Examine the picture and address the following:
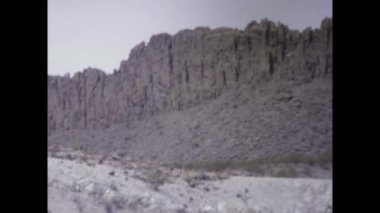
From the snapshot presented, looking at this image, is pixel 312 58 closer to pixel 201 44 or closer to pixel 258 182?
pixel 201 44

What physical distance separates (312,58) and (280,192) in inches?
362

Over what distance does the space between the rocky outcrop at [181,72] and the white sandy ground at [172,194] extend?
737 centimetres

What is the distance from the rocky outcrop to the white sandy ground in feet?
24.2

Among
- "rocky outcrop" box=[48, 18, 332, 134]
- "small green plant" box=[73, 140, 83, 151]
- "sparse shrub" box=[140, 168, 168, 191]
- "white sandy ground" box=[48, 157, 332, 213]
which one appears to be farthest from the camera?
"rocky outcrop" box=[48, 18, 332, 134]

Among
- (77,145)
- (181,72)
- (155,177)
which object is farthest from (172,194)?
(181,72)

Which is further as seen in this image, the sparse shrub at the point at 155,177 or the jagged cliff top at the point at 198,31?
the jagged cliff top at the point at 198,31

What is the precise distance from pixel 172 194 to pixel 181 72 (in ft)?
33.4

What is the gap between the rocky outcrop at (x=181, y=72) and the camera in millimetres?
21656

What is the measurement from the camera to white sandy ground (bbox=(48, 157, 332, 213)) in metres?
11.3

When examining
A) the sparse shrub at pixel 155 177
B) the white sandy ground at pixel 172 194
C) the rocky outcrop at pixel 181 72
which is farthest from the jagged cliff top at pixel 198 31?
the white sandy ground at pixel 172 194

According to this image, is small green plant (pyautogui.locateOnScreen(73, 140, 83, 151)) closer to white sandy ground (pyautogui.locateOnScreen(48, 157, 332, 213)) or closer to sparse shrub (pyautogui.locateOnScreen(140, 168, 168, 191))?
sparse shrub (pyautogui.locateOnScreen(140, 168, 168, 191))

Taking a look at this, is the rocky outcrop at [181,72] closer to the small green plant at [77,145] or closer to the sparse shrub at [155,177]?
the small green plant at [77,145]

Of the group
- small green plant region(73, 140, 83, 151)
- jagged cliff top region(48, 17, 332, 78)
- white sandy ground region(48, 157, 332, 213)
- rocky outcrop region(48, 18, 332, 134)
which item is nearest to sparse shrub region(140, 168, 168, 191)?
white sandy ground region(48, 157, 332, 213)

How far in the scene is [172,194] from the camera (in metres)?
13.0
